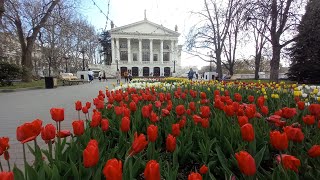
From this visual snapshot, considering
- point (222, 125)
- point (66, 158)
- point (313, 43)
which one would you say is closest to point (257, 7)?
point (313, 43)

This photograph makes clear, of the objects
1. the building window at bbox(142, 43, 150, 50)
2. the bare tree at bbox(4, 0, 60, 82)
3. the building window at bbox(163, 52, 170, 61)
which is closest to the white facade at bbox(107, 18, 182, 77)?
the building window at bbox(163, 52, 170, 61)

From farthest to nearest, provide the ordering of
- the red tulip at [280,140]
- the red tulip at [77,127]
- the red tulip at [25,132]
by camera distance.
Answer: the red tulip at [77,127] < the red tulip at [25,132] < the red tulip at [280,140]

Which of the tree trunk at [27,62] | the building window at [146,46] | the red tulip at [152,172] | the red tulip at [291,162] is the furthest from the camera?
the building window at [146,46]

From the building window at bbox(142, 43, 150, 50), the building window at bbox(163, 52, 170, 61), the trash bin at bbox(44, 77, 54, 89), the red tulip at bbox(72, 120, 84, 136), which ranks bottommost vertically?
the trash bin at bbox(44, 77, 54, 89)

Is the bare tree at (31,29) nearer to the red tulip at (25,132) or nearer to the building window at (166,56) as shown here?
the red tulip at (25,132)

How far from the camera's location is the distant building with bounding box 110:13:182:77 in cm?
6944

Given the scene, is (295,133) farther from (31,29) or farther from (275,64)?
(31,29)

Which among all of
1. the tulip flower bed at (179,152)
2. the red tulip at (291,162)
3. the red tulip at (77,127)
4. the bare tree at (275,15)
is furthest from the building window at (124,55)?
the red tulip at (291,162)

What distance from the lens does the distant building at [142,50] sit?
69438 mm

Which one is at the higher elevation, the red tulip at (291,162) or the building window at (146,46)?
the building window at (146,46)

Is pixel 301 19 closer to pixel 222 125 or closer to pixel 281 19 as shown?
pixel 281 19

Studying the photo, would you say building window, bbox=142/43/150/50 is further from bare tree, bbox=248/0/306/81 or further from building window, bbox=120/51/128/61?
bare tree, bbox=248/0/306/81

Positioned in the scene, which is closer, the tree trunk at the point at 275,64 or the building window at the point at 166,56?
the tree trunk at the point at 275,64

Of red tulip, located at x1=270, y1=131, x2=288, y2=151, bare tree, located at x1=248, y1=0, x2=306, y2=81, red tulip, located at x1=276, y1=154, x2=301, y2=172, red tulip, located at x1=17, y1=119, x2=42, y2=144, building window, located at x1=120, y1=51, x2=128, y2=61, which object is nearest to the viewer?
red tulip, located at x1=276, y1=154, x2=301, y2=172
